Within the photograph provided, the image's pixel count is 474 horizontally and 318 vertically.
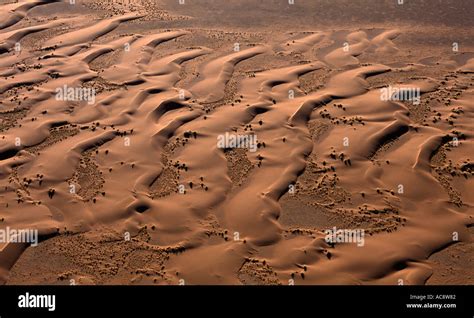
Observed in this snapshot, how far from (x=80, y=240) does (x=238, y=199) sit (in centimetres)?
206

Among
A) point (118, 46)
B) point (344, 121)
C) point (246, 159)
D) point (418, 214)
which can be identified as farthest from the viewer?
point (118, 46)

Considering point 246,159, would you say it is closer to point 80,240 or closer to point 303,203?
point 303,203

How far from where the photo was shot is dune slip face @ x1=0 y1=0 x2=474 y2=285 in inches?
215

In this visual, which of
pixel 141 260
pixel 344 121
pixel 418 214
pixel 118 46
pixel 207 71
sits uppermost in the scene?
pixel 118 46

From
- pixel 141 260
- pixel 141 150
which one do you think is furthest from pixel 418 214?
pixel 141 150

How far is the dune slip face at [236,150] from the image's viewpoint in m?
5.47

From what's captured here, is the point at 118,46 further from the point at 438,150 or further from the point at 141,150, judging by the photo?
the point at 438,150

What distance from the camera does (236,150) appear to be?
7.06 m

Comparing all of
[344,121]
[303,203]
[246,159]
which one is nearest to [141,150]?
[246,159]

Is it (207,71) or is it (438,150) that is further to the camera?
(207,71)

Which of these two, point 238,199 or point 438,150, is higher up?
point 438,150

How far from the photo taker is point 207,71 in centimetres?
918

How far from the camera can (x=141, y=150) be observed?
23.2 ft
